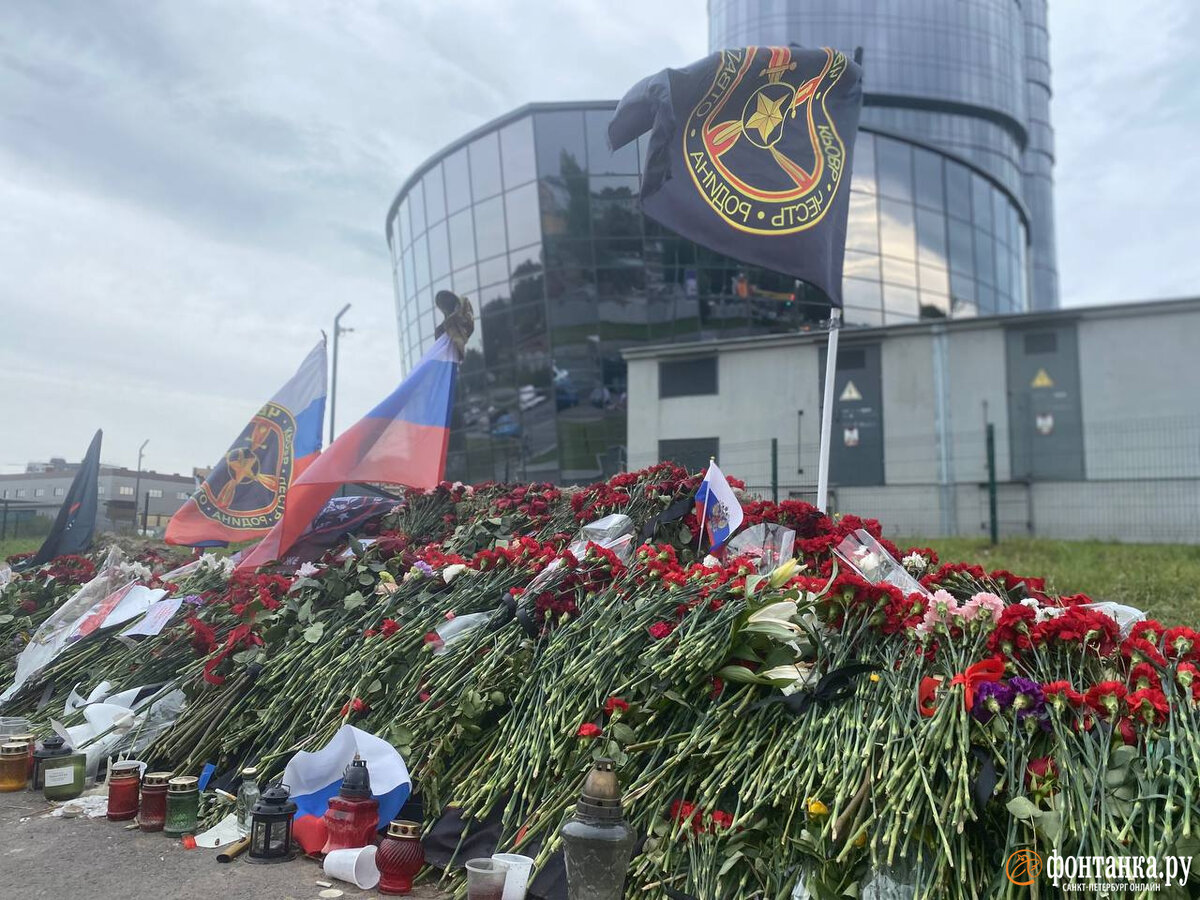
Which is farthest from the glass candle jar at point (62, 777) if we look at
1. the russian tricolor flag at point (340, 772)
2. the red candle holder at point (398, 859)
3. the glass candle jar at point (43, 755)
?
the red candle holder at point (398, 859)

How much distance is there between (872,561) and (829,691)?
1.51 meters

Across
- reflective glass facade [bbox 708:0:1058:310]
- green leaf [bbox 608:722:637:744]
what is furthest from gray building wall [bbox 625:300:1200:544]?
reflective glass facade [bbox 708:0:1058:310]

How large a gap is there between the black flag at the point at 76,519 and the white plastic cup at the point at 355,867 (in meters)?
8.32

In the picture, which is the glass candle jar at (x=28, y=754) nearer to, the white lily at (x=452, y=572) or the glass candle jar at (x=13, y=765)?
the glass candle jar at (x=13, y=765)

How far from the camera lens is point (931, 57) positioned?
4328cm

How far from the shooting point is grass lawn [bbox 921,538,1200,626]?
6977 millimetres

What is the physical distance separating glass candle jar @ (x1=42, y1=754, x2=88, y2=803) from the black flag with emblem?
4576mm

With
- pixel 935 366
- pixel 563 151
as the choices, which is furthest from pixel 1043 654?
pixel 563 151

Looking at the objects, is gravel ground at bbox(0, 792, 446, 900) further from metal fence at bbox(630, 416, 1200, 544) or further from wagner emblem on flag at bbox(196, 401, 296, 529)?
metal fence at bbox(630, 416, 1200, 544)

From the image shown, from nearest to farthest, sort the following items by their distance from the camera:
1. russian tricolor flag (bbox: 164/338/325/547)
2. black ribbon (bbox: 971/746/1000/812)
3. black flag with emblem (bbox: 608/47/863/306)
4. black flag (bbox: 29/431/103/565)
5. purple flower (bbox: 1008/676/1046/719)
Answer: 1. black ribbon (bbox: 971/746/1000/812)
2. purple flower (bbox: 1008/676/1046/719)
3. black flag with emblem (bbox: 608/47/863/306)
4. russian tricolor flag (bbox: 164/338/325/547)
5. black flag (bbox: 29/431/103/565)

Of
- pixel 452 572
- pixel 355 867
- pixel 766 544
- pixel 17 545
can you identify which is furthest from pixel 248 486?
pixel 17 545

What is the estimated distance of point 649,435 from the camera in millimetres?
19359

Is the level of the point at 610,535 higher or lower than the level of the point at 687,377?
lower

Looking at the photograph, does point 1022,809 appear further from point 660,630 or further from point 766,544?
point 766,544
